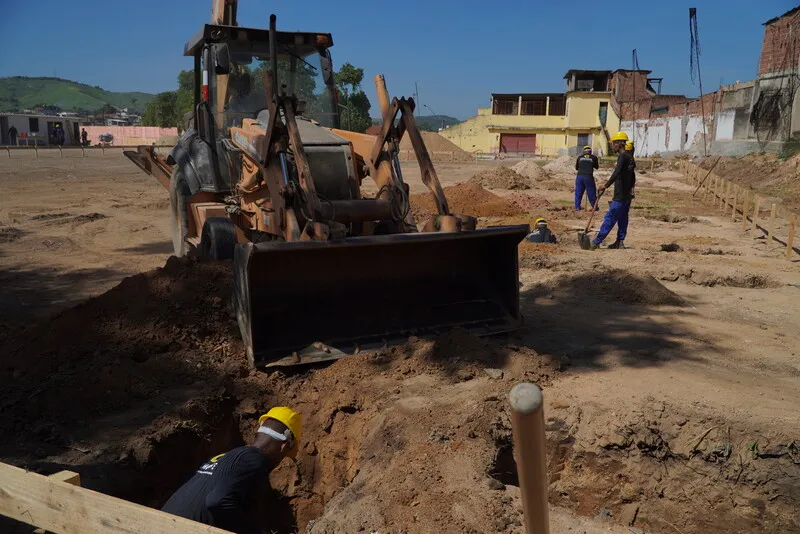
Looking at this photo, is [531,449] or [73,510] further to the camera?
[73,510]

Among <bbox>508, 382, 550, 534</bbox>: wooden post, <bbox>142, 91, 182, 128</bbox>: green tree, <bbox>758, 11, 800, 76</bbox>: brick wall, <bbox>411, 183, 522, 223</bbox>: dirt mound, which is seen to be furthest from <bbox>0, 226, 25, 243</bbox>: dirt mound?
<bbox>142, 91, 182, 128</bbox>: green tree

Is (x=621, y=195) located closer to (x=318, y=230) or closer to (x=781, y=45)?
(x=318, y=230)

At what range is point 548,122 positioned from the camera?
57750mm

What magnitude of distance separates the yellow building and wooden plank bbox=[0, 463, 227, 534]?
2195 inches

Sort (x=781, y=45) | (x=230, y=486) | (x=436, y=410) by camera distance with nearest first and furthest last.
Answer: (x=230, y=486)
(x=436, y=410)
(x=781, y=45)

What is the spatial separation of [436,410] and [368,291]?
1.66 metres

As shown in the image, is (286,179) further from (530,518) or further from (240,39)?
(530,518)

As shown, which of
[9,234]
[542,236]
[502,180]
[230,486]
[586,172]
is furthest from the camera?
[502,180]

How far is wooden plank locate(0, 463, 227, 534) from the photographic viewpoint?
93.0 inches

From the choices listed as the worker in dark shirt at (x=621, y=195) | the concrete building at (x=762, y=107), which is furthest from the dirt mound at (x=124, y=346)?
the concrete building at (x=762, y=107)

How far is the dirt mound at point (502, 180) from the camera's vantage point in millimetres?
22953

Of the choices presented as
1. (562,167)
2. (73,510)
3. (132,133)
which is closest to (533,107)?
(562,167)

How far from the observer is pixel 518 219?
15461mm

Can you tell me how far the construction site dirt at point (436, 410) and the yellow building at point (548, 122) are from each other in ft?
167
